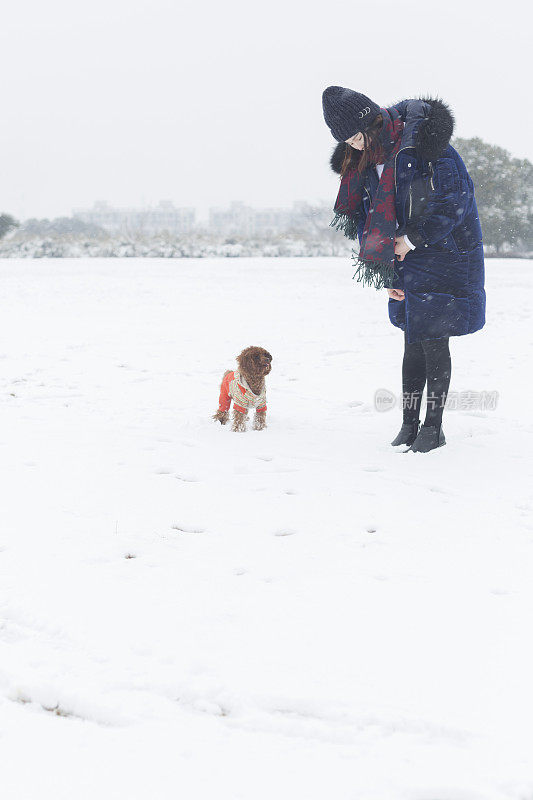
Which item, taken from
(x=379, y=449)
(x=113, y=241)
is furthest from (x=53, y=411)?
(x=113, y=241)

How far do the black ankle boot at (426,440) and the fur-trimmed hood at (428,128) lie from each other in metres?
1.49

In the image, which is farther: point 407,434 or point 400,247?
point 407,434

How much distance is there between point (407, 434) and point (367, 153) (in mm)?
1644

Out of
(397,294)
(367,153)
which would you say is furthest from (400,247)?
(367,153)

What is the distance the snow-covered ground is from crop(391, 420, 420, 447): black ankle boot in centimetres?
9

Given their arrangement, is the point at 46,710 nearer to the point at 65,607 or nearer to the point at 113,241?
the point at 65,607

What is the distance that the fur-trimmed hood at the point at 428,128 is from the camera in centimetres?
307

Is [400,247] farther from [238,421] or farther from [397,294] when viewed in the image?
[238,421]

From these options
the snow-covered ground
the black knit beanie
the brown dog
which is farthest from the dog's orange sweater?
the black knit beanie

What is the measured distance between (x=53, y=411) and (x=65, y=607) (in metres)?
2.81

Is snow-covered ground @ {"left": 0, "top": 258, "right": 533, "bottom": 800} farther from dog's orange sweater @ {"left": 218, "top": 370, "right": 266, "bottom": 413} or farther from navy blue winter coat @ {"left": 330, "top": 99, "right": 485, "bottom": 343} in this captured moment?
navy blue winter coat @ {"left": 330, "top": 99, "right": 485, "bottom": 343}

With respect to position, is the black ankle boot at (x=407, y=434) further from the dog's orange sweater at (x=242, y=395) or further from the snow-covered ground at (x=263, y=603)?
the dog's orange sweater at (x=242, y=395)

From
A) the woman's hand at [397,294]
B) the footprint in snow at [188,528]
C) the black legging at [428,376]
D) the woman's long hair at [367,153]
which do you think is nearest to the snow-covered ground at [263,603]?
the footprint in snow at [188,528]

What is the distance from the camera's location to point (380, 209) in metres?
3.26
